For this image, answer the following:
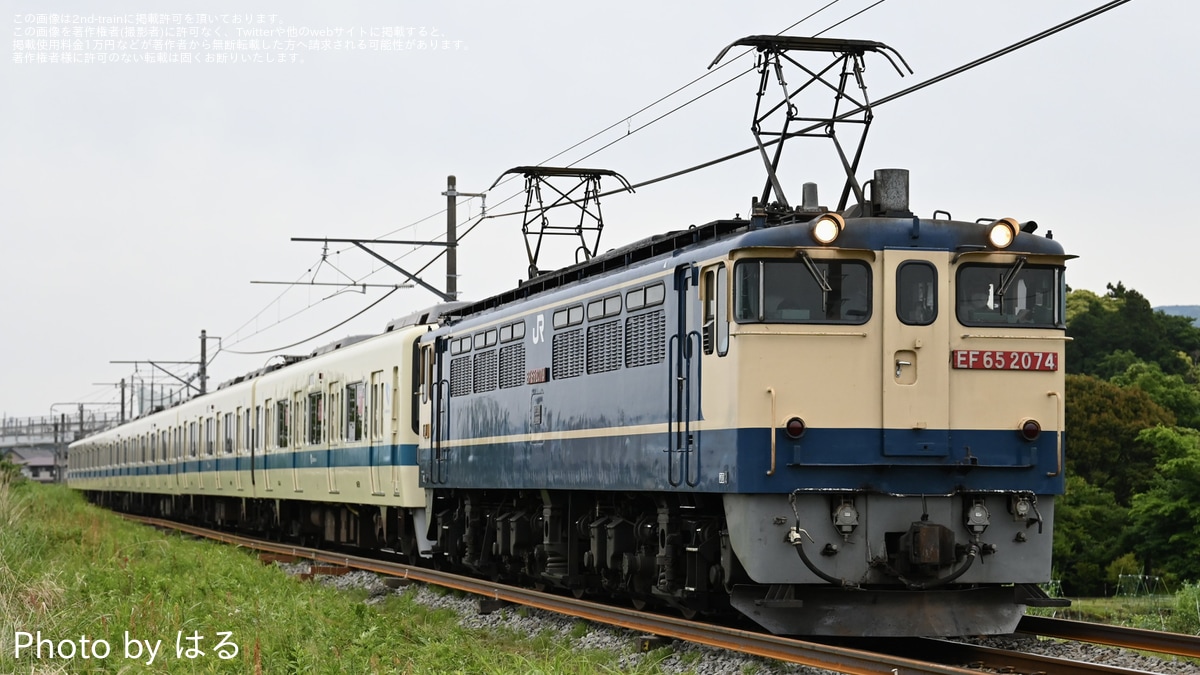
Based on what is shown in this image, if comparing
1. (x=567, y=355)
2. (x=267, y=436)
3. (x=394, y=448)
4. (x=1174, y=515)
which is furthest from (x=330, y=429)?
(x=1174, y=515)

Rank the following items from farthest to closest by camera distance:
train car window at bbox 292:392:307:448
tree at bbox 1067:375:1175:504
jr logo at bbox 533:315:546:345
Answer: tree at bbox 1067:375:1175:504 < train car window at bbox 292:392:307:448 < jr logo at bbox 533:315:546:345

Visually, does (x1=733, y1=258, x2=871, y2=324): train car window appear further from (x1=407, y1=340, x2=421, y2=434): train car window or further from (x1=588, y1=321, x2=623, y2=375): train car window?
(x1=407, y1=340, x2=421, y2=434): train car window

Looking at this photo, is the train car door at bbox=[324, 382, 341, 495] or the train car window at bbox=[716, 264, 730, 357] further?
the train car door at bbox=[324, 382, 341, 495]

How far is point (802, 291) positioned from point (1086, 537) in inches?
1628

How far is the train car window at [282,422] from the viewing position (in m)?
32.0

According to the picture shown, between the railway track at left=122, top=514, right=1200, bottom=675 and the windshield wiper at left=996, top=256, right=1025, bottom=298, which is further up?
the windshield wiper at left=996, top=256, right=1025, bottom=298

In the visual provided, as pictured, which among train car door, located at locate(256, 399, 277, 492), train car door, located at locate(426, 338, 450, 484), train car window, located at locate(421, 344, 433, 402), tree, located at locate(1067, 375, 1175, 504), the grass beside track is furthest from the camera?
tree, located at locate(1067, 375, 1175, 504)

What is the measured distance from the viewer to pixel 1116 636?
13016 mm

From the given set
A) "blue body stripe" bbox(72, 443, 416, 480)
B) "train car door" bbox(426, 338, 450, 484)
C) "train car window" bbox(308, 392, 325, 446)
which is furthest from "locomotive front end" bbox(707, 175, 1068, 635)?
"train car window" bbox(308, 392, 325, 446)

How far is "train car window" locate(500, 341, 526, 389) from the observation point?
60.5ft

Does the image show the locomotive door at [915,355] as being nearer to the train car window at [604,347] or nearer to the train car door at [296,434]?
the train car window at [604,347]

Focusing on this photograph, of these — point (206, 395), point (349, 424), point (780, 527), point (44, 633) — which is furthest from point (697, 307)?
point (206, 395)

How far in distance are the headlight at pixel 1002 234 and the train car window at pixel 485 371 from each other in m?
7.71

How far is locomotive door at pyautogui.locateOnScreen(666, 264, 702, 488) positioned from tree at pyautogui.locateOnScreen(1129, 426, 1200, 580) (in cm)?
3530
